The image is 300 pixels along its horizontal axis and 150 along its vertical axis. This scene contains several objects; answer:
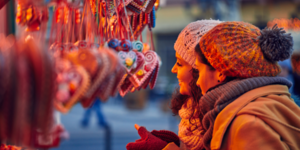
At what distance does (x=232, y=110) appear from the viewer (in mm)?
863

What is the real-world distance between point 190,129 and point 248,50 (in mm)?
502

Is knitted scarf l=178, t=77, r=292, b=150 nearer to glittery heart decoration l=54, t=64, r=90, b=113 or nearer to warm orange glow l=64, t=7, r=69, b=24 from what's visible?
glittery heart decoration l=54, t=64, r=90, b=113

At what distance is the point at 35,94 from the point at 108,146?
9.74 ft

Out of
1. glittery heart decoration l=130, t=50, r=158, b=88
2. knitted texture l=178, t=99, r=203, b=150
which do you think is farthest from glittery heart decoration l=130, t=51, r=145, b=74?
knitted texture l=178, t=99, r=203, b=150

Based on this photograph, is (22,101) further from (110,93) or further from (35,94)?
(110,93)

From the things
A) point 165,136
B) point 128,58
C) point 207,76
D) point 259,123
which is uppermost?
point 128,58

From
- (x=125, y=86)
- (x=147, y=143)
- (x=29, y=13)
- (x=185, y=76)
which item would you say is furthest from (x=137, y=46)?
(x=29, y=13)

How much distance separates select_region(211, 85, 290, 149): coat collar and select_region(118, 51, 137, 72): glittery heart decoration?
0.40 m

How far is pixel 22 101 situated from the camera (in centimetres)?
53

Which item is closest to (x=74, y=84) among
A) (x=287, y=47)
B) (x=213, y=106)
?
(x=213, y=106)

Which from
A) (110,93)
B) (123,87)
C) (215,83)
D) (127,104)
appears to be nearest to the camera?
(110,93)

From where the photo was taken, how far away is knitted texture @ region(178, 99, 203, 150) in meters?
1.18

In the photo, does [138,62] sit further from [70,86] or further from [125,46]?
[70,86]

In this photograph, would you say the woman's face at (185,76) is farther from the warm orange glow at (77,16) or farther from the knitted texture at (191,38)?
the warm orange glow at (77,16)
